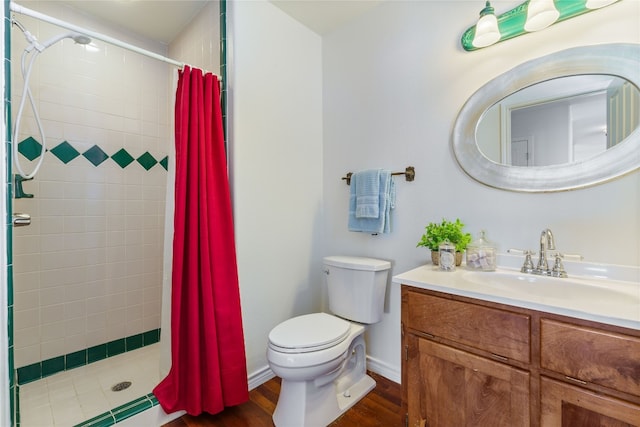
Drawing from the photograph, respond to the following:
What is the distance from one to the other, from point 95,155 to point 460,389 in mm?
2609

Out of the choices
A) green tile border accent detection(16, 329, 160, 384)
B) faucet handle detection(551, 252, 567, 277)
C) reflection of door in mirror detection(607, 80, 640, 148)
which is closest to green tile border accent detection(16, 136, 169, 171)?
green tile border accent detection(16, 329, 160, 384)

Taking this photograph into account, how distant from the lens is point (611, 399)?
84cm

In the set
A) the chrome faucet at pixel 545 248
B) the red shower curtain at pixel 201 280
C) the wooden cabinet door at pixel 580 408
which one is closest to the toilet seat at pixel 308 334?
the red shower curtain at pixel 201 280

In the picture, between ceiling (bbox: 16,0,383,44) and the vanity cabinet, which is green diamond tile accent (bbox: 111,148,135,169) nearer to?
ceiling (bbox: 16,0,383,44)

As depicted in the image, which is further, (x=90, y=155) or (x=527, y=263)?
(x=90, y=155)

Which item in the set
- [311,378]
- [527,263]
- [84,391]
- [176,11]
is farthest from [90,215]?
[527,263]

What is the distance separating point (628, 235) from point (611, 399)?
2.21 feet

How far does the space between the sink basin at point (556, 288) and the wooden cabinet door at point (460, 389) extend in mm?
291

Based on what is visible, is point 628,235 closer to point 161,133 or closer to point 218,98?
point 218,98

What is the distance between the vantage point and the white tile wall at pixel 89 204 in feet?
6.11

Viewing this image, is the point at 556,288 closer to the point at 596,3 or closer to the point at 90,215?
the point at 596,3

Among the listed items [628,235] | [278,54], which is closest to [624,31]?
[628,235]

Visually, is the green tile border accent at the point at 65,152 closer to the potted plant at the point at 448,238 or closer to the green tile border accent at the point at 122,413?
the green tile border accent at the point at 122,413

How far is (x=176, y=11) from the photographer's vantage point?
205 centimetres
